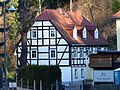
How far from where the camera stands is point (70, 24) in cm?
7669

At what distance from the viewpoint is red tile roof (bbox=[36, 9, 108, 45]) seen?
71756mm

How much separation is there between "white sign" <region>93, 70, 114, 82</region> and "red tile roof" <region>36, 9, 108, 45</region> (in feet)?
71.6

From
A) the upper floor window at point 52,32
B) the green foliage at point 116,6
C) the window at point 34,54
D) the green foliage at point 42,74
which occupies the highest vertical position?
the green foliage at point 116,6

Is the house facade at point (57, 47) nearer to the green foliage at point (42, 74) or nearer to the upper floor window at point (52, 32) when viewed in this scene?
the upper floor window at point (52, 32)

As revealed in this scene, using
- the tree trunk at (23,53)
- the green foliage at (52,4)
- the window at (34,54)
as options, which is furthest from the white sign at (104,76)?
the green foliage at (52,4)

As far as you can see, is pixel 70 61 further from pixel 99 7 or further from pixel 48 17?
pixel 99 7

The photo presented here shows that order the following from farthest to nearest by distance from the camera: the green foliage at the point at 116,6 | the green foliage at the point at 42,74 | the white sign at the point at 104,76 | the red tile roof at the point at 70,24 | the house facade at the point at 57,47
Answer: the green foliage at the point at 116,6 → the red tile roof at the point at 70,24 → the house facade at the point at 57,47 → the green foliage at the point at 42,74 → the white sign at the point at 104,76

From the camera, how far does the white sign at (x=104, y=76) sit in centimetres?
4928

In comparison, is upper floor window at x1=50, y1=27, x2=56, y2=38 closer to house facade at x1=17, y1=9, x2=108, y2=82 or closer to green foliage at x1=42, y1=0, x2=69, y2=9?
house facade at x1=17, y1=9, x2=108, y2=82

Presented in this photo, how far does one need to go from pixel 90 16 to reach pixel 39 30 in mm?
18687

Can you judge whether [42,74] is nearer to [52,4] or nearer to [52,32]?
[52,32]

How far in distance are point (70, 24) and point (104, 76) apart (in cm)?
2742

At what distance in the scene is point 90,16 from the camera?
88.0 meters

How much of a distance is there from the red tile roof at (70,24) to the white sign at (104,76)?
21.8 metres
